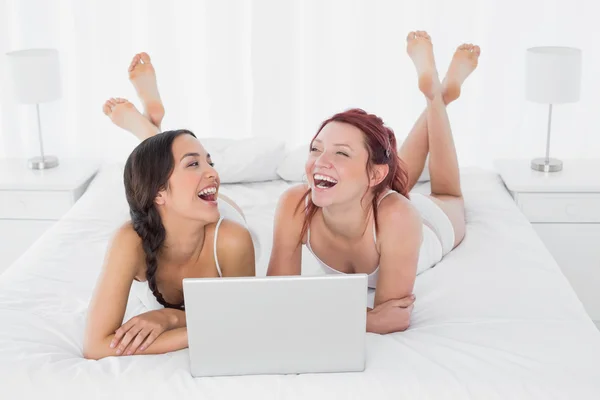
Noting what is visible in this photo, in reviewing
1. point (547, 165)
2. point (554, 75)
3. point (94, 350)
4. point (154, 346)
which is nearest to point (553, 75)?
point (554, 75)

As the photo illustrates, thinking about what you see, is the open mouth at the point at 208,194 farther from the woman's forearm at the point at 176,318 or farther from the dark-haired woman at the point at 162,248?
the woman's forearm at the point at 176,318

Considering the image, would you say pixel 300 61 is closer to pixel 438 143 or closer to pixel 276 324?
pixel 438 143

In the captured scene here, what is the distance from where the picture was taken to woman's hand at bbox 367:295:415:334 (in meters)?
2.15

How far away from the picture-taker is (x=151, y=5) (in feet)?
12.3

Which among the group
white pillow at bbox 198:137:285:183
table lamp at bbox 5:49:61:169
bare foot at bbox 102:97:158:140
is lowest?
white pillow at bbox 198:137:285:183

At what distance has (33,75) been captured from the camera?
3389 mm

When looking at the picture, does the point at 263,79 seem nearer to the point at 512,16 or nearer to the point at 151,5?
the point at 151,5

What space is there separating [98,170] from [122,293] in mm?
1645

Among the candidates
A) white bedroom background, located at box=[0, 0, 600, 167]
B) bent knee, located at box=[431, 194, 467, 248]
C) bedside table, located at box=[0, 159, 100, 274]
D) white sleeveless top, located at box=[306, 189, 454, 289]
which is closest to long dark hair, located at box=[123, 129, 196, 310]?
white sleeveless top, located at box=[306, 189, 454, 289]

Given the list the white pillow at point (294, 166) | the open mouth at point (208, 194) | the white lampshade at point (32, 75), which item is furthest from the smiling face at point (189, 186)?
the white lampshade at point (32, 75)

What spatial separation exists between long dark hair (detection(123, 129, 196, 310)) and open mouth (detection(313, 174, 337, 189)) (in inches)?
14.4

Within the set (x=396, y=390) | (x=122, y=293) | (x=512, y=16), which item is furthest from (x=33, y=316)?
(x=512, y=16)

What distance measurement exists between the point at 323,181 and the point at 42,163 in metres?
1.75

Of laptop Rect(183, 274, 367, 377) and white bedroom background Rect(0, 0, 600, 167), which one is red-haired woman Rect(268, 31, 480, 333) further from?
white bedroom background Rect(0, 0, 600, 167)
